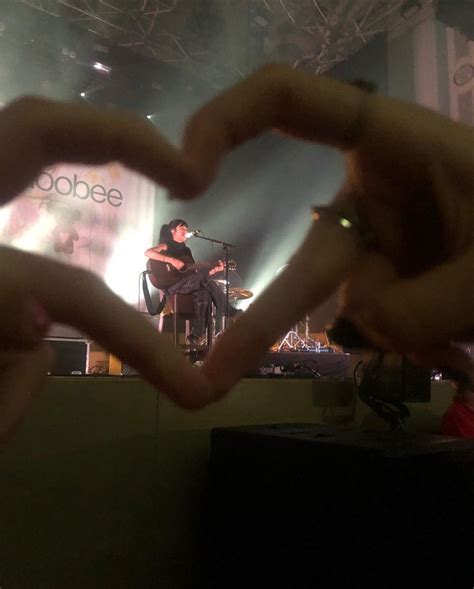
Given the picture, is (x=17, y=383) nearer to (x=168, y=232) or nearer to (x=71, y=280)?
(x=71, y=280)

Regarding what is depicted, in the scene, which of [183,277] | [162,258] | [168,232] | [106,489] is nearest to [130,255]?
[168,232]

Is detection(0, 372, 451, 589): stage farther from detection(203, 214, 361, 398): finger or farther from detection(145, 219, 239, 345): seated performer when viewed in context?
detection(145, 219, 239, 345): seated performer

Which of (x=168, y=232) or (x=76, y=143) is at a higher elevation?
(x=168, y=232)

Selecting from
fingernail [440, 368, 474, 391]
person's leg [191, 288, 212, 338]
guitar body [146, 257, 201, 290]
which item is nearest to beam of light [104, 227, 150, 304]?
guitar body [146, 257, 201, 290]

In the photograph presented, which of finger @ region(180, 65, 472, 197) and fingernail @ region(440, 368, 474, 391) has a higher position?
finger @ region(180, 65, 472, 197)

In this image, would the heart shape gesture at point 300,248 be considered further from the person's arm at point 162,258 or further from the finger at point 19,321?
the person's arm at point 162,258

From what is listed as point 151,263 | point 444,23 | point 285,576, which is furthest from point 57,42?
point 285,576

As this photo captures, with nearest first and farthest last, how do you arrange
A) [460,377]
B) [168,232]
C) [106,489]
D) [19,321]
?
[19,321] < [460,377] < [106,489] < [168,232]

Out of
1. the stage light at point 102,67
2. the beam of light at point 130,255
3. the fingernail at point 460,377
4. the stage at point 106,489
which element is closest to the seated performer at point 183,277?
the beam of light at point 130,255
